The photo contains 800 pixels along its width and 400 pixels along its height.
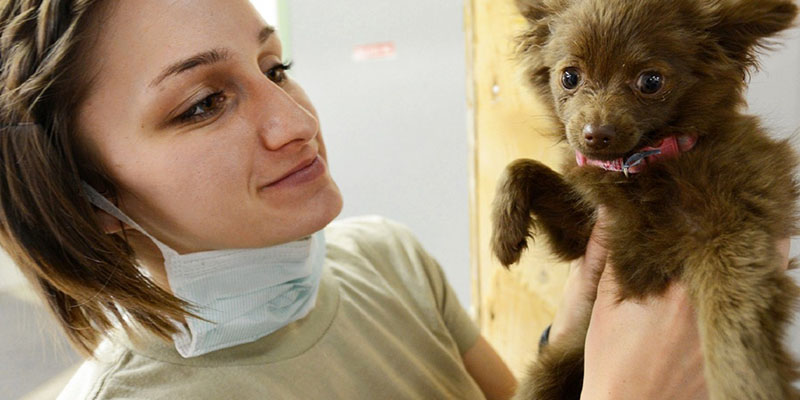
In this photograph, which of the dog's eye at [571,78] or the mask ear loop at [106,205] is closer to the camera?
the mask ear loop at [106,205]

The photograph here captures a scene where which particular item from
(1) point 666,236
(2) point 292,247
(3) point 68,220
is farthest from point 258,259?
(1) point 666,236

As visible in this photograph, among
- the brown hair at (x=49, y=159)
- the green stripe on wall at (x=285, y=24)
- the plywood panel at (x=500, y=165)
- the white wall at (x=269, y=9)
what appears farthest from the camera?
the green stripe on wall at (x=285, y=24)

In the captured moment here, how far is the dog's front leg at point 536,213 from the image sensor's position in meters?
1.39

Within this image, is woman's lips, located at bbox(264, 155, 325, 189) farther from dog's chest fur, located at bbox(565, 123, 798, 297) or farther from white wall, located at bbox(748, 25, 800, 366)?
white wall, located at bbox(748, 25, 800, 366)

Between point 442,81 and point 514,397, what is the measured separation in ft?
9.81

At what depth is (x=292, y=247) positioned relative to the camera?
56.3 inches

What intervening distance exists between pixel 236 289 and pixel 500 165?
124cm

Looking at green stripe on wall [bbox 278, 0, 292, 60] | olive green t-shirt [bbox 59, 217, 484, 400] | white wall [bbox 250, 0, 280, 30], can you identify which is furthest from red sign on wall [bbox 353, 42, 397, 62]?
olive green t-shirt [bbox 59, 217, 484, 400]

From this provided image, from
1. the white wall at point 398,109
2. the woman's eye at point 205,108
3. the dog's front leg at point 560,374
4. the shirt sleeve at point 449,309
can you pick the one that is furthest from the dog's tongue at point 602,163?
the white wall at point 398,109

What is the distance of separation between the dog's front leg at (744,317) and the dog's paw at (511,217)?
401mm

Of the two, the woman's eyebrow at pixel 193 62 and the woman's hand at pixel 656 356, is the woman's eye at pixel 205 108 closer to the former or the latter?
the woman's eyebrow at pixel 193 62

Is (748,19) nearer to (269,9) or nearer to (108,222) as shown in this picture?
(108,222)

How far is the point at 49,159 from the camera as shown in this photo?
42.8 inches

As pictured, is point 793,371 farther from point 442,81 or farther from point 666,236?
point 442,81
